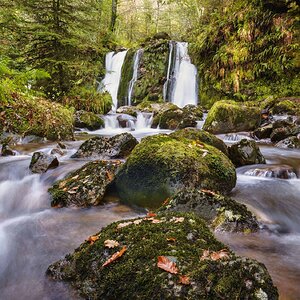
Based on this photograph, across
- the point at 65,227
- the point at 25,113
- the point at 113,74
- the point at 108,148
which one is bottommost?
the point at 65,227

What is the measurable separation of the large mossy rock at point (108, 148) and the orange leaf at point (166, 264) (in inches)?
189

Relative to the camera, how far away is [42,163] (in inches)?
243

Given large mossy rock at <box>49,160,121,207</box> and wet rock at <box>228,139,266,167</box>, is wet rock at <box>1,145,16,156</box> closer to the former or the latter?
large mossy rock at <box>49,160,121,207</box>

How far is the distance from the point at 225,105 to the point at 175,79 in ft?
24.2

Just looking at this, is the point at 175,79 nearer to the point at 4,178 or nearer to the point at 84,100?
the point at 84,100

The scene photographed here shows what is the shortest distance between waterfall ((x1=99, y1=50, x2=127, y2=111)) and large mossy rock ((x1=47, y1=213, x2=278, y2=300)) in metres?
16.0

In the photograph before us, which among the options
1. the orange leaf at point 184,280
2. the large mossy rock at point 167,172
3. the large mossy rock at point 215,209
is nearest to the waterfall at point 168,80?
the large mossy rock at point 167,172

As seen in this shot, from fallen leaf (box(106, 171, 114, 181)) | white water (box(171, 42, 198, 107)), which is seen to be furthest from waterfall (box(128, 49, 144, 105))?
fallen leaf (box(106, 171, 114, 181))

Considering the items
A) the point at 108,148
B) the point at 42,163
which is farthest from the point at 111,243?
the point at 108,148

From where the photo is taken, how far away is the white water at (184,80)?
16.8m

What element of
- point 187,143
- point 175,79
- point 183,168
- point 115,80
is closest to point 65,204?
point 183,168

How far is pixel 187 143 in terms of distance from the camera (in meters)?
5.30

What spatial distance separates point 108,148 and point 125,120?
6.02m

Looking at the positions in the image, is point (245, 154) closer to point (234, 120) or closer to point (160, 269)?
point (234, 120)
